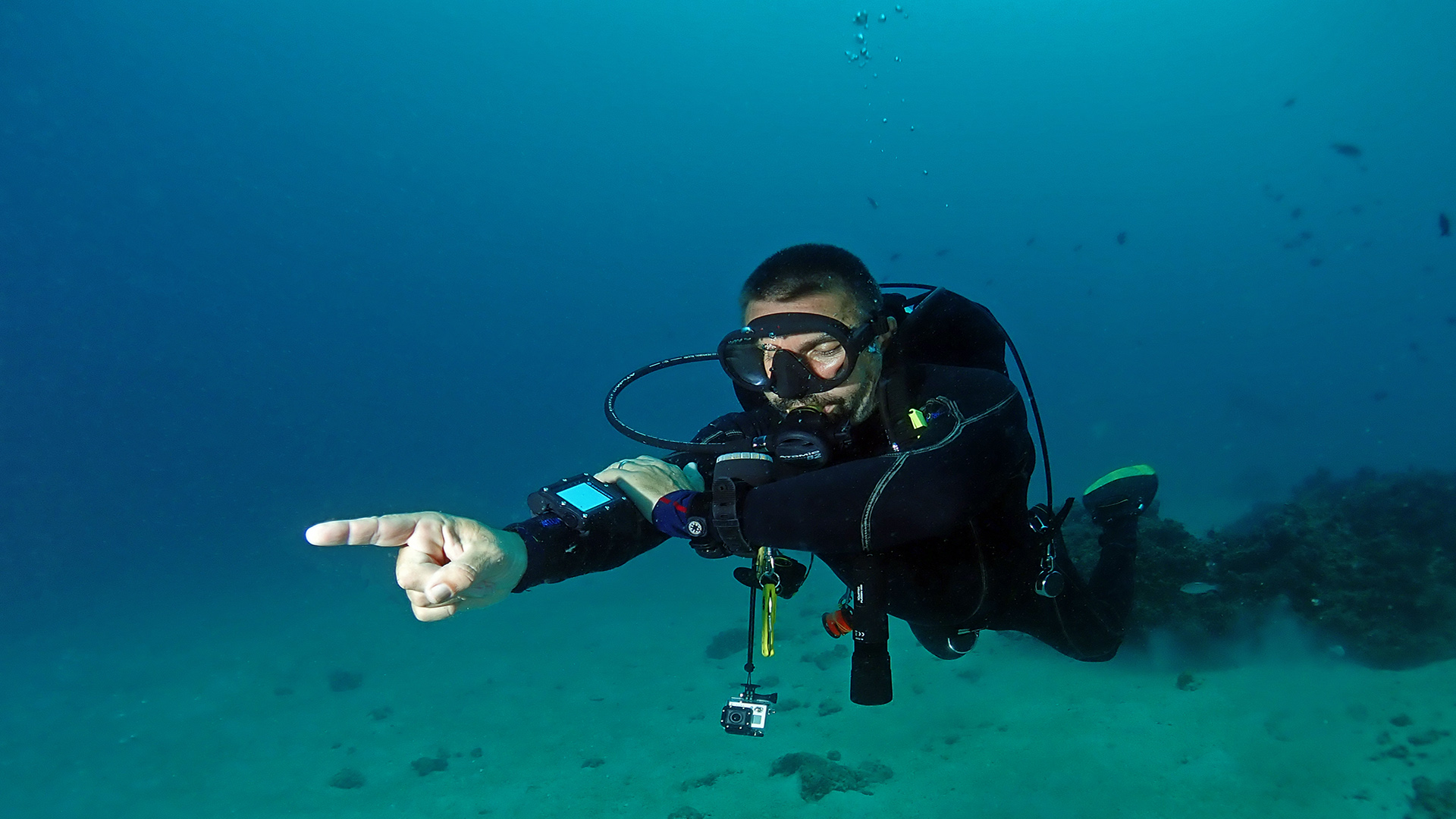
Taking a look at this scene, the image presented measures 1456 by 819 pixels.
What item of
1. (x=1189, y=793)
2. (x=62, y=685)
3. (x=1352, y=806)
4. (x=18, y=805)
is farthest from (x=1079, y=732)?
(x=62, y=685)

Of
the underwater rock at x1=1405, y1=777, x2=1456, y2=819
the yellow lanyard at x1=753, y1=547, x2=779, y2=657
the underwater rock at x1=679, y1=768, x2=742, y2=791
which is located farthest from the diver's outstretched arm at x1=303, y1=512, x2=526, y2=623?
the underwater rock at x1=1405, y1=777, x2=1456, y2=819

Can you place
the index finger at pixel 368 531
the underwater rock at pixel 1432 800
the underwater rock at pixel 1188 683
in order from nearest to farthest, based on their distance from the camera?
the index finger at pixel 368 531 < the underwater rock at pixel 1432 800 < the underwater rock at pixel 1188 683

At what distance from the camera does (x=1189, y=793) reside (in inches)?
263

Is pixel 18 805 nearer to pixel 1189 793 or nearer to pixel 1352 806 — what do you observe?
pixel 1189 793

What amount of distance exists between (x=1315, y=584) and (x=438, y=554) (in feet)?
41.3

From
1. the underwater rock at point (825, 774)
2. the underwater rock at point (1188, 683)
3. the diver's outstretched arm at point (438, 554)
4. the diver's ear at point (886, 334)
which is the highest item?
the diver's ear at point (886, 334)

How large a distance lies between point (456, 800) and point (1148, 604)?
10721 mm

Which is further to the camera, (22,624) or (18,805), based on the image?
(22,624)

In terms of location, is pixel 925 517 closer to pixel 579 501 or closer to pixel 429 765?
pixel 579 501

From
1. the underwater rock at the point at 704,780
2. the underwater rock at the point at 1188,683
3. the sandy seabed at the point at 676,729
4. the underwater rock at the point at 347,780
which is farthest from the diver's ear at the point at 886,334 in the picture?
the underwater rock at the point at 347,780

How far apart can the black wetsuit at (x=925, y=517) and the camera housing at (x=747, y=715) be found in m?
0.75

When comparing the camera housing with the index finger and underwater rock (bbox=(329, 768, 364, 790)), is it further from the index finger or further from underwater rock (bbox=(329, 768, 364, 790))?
underwater rock (bbox=(329, 768, 364, 790))

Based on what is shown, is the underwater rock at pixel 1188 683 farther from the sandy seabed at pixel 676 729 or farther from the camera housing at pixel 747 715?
the camera housing at pixel 747 715

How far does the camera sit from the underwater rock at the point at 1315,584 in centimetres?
879
